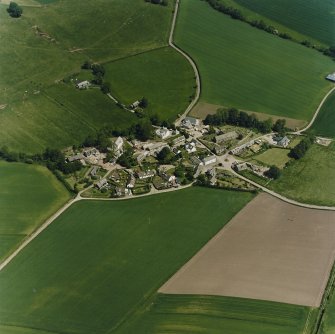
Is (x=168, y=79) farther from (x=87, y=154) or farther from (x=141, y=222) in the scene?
(x=141, y=222)

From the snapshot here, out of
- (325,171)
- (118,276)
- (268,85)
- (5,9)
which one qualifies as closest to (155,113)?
(268,85)

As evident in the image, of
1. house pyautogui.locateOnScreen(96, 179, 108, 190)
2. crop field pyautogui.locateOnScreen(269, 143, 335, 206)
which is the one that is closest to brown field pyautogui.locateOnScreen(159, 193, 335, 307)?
crop field pyautogui.locateOnScreen(269, 143, 335, 206)

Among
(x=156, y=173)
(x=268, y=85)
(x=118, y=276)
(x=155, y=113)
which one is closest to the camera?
(x=118, y=276)

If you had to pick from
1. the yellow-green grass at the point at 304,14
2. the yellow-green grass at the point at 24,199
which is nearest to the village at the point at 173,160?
the yellow-green grass at the point at 24,199

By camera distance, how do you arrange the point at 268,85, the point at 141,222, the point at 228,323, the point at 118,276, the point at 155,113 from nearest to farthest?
the point at 228,323 < the point at 118,276 < the point at 141,222 < the point at 155,113 < the point at 268,85

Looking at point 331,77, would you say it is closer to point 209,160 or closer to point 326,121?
point 326,121

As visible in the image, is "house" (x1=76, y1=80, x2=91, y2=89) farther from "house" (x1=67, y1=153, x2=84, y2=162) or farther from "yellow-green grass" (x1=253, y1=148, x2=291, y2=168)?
"yellow-green grass" (x1=253, y1=148, x2=291, y2=168)
